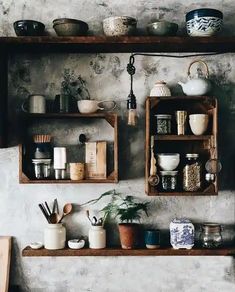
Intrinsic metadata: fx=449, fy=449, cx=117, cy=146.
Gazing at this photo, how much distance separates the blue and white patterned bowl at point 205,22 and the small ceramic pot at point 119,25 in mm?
346

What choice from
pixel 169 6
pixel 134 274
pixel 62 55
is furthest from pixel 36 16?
pixel 134 274

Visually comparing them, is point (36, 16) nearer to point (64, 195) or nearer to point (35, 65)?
point (35, 65)

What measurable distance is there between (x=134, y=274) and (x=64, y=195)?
2.18 ft

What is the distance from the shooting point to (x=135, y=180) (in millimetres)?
2824

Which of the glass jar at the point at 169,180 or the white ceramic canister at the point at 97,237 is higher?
the glass jar at the point at 169,180

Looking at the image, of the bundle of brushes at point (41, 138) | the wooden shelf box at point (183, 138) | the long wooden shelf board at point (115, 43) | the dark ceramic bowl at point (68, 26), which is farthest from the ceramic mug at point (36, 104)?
the wooden shelf box at point (183, 138)

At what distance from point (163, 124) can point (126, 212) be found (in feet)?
1.88

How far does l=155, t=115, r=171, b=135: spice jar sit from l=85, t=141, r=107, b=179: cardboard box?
35 centimetres

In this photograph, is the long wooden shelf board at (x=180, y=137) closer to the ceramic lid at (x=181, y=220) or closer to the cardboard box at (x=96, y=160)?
the cardboard box at (x=96, y=160)

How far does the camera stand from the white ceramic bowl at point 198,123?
2635 millimetres

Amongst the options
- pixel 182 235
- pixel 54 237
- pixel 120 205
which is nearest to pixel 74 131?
pixel 120 205

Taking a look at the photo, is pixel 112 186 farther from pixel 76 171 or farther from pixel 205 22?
pixel 205 22

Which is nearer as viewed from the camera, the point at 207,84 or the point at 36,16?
the point at 207,84

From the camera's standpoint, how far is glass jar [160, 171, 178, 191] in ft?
8.67
